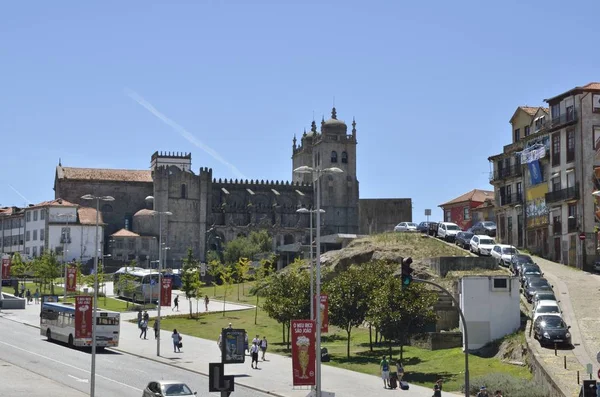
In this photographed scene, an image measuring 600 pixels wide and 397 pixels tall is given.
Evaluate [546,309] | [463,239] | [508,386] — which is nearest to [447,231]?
[463,239]

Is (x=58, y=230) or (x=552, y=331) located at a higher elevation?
(x=58, y=230)

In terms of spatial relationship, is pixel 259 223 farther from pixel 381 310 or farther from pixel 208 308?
pixel 381 310

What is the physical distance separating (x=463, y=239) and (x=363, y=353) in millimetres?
23579

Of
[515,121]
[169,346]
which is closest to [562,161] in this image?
[515,121]

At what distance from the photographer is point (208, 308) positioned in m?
78.3

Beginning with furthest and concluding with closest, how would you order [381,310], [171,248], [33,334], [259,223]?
[259,223]
[171,248]
[33,334]
[381,310]

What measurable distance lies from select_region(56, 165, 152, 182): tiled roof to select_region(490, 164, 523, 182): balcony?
6816 centimetres

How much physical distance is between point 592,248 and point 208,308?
99.3ft

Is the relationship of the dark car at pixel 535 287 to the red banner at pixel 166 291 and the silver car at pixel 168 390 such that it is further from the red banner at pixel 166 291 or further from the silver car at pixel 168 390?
the silver car at pixel 168 390

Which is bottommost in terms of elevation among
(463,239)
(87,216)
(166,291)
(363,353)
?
Answer: (363,353)

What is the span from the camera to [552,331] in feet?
141

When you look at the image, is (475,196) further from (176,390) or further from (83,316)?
(176,390)

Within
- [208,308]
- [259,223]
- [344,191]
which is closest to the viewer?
[208,308]

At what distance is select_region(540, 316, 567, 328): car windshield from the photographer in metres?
43.7
